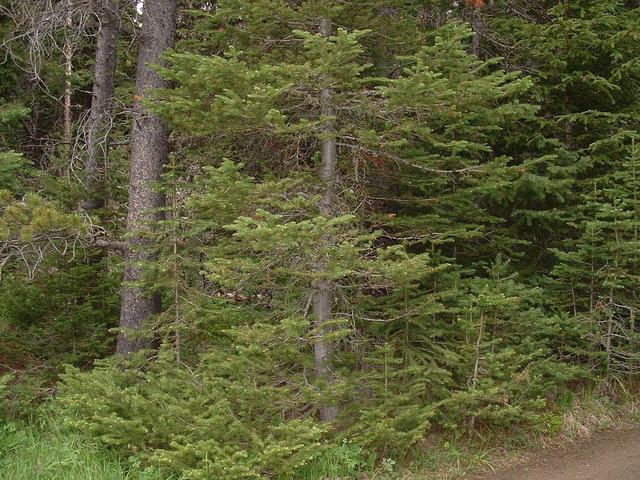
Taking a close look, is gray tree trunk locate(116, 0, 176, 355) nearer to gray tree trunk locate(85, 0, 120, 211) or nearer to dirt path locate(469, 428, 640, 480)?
gray tree trunk locate(85, 0, 120, 211)

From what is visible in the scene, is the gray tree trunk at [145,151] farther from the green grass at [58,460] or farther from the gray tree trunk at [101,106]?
the green grass at [58,460]

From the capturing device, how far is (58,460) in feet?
17.6

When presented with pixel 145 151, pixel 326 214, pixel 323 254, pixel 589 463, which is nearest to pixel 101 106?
pixel 145 151

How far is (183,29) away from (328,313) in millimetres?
5201

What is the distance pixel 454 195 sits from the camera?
665cm

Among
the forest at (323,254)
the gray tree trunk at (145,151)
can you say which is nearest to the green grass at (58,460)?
the forest at (323,254)

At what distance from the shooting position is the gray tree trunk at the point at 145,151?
7.07m

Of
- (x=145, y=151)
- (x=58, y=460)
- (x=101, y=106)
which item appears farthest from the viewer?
(x=101, y=106)

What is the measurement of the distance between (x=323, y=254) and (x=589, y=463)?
3.62m

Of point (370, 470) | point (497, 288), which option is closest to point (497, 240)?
point (497, 288)

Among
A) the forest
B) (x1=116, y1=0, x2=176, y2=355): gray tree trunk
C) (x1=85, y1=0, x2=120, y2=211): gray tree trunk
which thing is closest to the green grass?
the forest

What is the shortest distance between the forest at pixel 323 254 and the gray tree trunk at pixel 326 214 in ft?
0.08

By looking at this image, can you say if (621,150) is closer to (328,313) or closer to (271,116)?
(328,313)

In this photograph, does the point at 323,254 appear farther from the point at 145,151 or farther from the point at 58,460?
the point at 145,151
